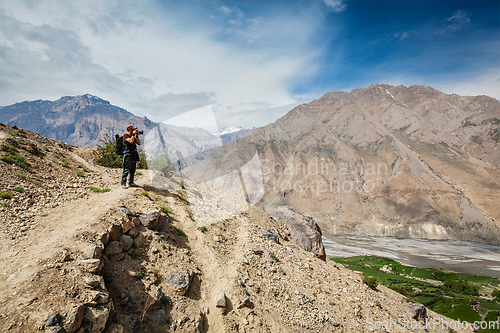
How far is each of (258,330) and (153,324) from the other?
2.98m

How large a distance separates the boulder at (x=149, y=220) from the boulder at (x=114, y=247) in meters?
1.15

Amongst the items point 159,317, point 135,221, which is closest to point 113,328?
point 159,317

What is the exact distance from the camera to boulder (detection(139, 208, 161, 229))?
6.90 metres

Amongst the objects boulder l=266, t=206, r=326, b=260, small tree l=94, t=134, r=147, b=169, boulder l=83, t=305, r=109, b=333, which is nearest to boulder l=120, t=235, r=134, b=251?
boulder l=83, t=305, r=109, b=333

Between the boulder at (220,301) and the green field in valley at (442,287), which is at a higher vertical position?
the boulder at (220,301)

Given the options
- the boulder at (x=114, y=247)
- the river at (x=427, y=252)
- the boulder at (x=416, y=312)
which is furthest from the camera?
the river at (x=427, y=252)

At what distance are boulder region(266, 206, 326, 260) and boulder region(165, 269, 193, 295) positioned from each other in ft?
32.4

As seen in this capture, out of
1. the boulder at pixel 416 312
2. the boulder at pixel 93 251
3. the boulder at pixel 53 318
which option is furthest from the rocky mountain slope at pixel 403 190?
the boulder at pixel 53 318

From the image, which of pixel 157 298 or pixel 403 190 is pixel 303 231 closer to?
pixel 157 298

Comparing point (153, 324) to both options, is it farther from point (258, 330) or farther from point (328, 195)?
point (328, 195)

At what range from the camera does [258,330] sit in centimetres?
608

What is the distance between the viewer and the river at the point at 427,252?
94.2 meters

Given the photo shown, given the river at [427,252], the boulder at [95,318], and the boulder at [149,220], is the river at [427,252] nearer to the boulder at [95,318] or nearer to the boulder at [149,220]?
the boulder at [149,220]

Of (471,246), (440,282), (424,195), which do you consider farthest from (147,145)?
(424,195)
